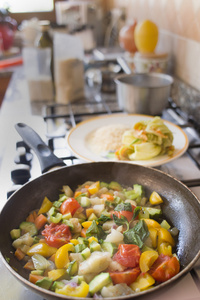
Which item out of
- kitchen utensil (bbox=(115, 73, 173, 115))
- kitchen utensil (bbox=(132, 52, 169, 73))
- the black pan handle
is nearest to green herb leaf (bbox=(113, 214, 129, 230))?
the black pan handle

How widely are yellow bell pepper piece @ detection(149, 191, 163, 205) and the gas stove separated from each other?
139mm

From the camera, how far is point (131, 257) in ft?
1.74

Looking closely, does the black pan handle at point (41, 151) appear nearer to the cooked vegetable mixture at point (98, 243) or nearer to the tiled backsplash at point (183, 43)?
the cooked vegetable mixture at point (98, 243)

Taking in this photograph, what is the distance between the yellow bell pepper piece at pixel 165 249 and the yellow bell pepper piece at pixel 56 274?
18 centimetres

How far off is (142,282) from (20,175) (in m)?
0.46

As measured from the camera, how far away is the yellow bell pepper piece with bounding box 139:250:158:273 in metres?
0.52

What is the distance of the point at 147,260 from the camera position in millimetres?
526

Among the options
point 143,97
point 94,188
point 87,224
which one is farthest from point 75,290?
point 143,97

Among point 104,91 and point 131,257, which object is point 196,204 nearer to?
point 131,257

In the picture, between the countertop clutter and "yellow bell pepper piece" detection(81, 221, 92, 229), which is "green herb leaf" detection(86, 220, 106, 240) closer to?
"yellow bell pepper piece" detection(81, 221, 92, 229)

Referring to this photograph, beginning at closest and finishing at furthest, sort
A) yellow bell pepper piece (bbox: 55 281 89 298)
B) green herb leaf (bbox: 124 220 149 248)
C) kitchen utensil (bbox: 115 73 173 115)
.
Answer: yellow bell pepper piece (bbox: 55 281 89 298)
green herb leaf (bbox: 124 220 149 248)
kitchen utensil (bbox: 115 73 173 115)

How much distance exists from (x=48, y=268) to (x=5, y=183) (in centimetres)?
35

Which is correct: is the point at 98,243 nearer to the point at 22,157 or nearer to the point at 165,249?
the point at 165,249

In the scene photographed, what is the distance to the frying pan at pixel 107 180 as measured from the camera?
56cm
